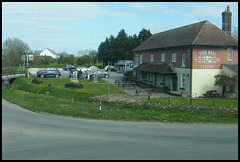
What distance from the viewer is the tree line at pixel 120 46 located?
70.2m

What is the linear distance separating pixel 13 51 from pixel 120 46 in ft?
102

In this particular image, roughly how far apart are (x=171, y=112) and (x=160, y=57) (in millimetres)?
20656

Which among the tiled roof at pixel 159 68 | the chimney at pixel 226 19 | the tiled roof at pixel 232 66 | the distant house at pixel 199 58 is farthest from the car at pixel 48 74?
the tiled roof at pixel 232 66

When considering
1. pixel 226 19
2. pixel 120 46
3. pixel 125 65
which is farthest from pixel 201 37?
pixel 120 46

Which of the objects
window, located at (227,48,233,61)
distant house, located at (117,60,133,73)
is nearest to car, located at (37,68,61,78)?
distant house, located at (117,60,133,73)

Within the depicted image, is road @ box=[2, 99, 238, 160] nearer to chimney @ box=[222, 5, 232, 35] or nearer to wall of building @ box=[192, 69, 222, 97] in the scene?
wall of building @ box=[192, 69, 222, 97]

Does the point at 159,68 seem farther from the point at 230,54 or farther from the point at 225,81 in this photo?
the point at 225,81

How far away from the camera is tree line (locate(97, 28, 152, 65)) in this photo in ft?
230

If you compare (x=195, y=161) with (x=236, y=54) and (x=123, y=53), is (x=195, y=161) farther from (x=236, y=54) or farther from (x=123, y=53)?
(x=123, y=53)

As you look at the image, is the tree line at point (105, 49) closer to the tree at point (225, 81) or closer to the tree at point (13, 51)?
the tree at point (13, 51)

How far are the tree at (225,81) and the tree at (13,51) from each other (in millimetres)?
52277

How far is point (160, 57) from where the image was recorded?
36.4m

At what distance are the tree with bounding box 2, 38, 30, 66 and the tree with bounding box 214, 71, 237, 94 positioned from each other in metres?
52.3

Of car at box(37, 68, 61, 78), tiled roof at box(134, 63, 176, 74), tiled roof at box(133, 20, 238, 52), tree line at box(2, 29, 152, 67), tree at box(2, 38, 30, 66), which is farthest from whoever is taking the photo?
tree line at box(2, 29, 152, 67)
